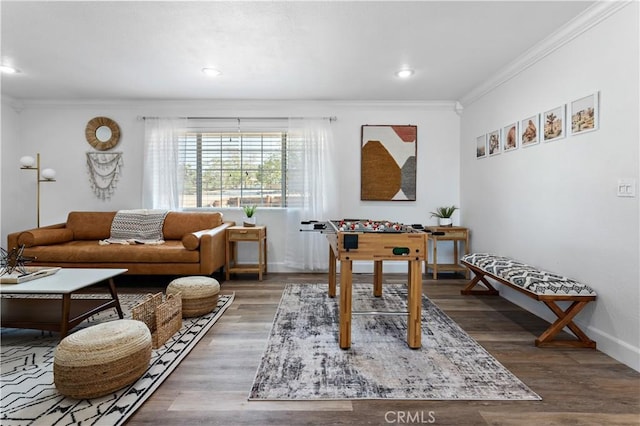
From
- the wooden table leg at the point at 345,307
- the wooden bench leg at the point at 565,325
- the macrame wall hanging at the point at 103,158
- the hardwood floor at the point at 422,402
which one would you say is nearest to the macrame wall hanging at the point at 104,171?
the macrame wall hanging at the point at 103,158

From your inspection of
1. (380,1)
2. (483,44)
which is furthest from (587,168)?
(380,1)

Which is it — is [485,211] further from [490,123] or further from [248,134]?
[248,134]

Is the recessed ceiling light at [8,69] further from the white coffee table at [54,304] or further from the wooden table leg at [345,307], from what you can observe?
the wooden table leg at [345,307]

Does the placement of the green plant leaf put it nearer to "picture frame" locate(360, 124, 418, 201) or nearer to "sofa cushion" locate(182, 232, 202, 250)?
"picture frame" locate(360, 124, 418, 201)

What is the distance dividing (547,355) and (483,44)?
257 cm

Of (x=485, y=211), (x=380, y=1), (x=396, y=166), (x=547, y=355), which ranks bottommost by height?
(x=547, y=355)

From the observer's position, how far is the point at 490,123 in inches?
154

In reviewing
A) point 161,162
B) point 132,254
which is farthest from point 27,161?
point 132,254

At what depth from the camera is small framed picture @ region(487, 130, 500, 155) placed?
12.3 ft

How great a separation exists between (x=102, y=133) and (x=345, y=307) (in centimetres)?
454

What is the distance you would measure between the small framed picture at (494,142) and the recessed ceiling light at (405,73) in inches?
48.0

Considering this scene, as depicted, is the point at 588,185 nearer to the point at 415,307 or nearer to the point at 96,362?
the point at 415,307

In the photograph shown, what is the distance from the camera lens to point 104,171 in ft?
15.8

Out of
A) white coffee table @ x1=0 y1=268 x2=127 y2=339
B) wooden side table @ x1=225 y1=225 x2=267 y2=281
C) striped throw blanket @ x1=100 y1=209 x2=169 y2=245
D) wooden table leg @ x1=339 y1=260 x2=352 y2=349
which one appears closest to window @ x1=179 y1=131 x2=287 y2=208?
striped throw blanket @ x1=100 y1=209 x2=169 y2=245
